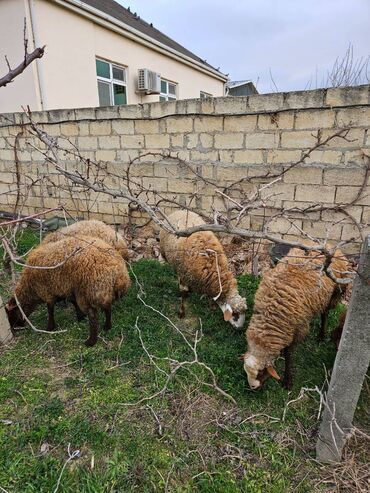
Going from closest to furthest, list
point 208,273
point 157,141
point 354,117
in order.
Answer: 1. point 208,273
2. point 354,117
3. point 157,141

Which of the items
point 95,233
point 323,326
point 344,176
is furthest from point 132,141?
Answer: point 323,326

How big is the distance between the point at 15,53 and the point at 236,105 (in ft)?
21.9

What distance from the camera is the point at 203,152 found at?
17.4 feet

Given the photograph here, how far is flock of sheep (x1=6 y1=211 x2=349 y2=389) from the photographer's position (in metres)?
2.73

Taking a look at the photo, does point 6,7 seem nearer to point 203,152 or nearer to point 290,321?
point 203,152

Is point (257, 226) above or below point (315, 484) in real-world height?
above

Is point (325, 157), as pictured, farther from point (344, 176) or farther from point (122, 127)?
point (122, 127)

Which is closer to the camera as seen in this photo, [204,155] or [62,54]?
[204,155]

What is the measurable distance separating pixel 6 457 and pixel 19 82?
8806 mm

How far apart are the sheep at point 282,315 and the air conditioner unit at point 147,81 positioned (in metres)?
11.0

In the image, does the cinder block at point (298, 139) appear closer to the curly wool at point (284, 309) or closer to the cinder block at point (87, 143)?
the curly wool at point (284, 309)

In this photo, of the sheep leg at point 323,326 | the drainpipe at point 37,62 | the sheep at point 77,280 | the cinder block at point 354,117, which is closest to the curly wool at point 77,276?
the sheep at point 77,280

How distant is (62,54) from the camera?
850 centimetres

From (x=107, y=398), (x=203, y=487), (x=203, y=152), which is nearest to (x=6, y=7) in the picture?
(x=203, y=152)
